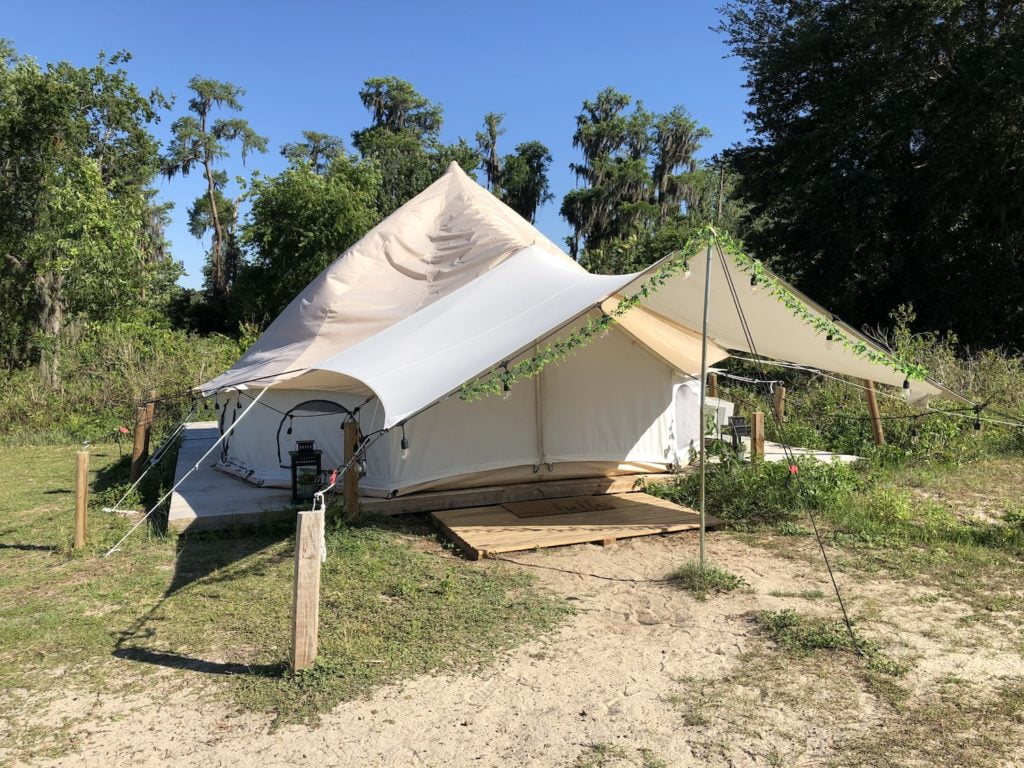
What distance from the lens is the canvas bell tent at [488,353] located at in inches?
241

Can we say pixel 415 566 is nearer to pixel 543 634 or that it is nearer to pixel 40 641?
pixel 543 634

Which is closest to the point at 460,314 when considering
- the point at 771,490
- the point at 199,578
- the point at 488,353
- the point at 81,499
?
the point at 488,353

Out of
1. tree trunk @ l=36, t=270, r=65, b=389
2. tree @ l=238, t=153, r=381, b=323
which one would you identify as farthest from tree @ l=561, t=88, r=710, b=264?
tree trunk @ l=36, t=270, r=65, b=389

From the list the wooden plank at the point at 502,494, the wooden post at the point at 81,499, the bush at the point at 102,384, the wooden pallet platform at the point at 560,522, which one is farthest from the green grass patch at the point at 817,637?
the bush at the point at 102,384

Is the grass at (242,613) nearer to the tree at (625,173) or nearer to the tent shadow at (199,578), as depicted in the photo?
the tent shadow at (199,578)

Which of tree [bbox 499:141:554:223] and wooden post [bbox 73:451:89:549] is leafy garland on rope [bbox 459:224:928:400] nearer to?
wooden post [bbox 73:451:89:549]

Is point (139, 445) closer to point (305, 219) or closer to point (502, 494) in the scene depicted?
point (502, 494)

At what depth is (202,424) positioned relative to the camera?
14117 millimetres

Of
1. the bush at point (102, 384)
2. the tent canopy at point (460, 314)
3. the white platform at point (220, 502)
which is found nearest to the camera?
the tent canopy at point (460, 314)

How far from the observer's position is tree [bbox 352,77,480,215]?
3241cm

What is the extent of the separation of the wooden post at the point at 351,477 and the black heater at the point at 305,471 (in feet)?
1.85

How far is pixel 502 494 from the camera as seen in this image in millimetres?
7379

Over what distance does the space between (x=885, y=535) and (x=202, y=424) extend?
12.2m

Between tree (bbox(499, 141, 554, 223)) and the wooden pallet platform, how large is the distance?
1216 inches
